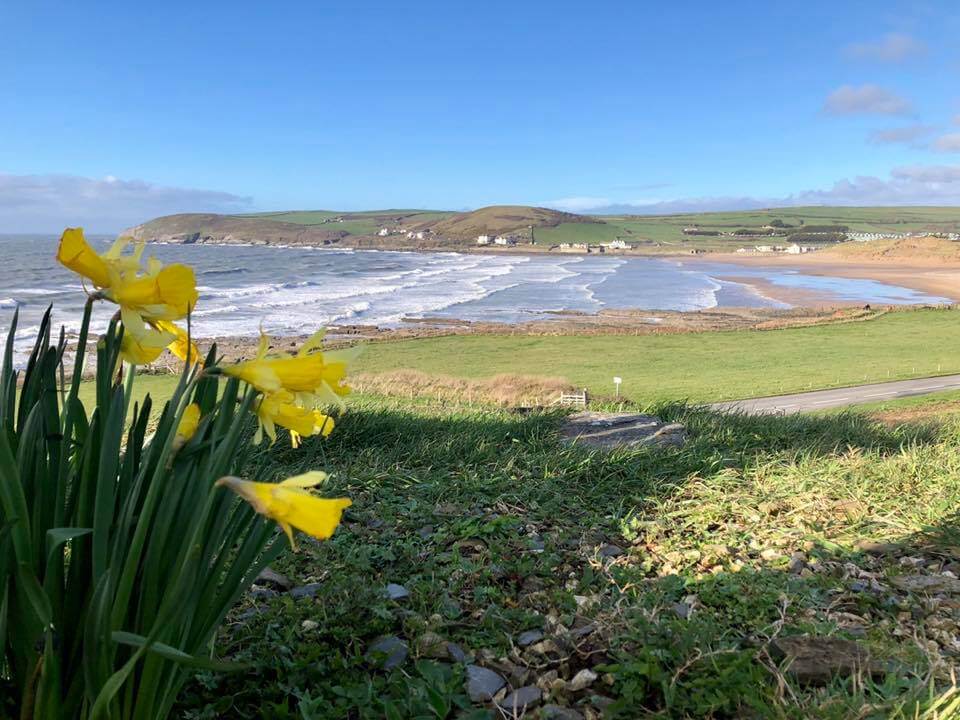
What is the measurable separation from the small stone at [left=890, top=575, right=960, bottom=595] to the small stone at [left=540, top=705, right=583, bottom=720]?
1565 millimetres

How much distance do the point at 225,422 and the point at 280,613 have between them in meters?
1.18

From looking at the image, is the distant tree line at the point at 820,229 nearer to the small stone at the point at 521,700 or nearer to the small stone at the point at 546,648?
the small stone at the point at 546,648

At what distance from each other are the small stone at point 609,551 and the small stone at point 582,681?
101 centimetres

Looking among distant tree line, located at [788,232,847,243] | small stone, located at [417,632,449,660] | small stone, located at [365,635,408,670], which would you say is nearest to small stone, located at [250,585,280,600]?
small stone, located at [365,635,408,670]

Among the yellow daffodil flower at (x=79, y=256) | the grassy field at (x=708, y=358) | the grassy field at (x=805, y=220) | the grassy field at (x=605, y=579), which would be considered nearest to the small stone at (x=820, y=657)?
the grassy field at (x=605, y=579)

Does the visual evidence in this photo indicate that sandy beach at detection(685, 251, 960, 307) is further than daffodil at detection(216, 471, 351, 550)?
Yes

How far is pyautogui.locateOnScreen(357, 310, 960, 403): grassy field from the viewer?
78.6 feet

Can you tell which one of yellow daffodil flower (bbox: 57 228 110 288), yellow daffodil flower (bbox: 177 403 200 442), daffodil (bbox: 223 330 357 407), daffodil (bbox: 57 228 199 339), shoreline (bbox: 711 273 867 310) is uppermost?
yellow daffodil flower (bbox: 57 228 110 288)

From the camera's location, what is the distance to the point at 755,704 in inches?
67.4

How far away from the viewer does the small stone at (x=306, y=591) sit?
2.46 m

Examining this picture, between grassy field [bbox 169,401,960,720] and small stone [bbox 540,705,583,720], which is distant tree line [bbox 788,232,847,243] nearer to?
grassy field [bbox 169,401,960,720]

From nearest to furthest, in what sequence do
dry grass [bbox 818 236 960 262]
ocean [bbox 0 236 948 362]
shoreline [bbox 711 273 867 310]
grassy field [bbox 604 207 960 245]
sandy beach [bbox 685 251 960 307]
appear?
1. ocean [bbox 0 236 948 362]
2. shoreline [bbox 711 273 867 310]
3. sandy beach [bbox 685 251 960 307]
4. dry grass [bbox 818 236 960 262]
5. grassy field [bbox 604 207 960 245]

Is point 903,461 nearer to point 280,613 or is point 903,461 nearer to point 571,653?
point 571,653

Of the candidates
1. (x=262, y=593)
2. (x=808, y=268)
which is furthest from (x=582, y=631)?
(x=808, y=268)
